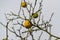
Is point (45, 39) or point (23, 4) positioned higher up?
point (23, 4)

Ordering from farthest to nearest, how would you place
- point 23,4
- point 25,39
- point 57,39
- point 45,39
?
point 45,39 → point 25,39 → point 23,4 → point 57,39

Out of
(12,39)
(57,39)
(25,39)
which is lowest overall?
(12,39)

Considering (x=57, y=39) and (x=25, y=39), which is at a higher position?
(x=57, y=39)

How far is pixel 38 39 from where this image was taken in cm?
329

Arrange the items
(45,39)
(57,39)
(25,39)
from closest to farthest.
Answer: (57,39) → (25,39) → (45,39)

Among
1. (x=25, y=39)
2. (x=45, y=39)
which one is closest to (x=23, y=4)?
(x=25, y=39)

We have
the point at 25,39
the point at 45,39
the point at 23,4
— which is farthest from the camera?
the point at 45,39

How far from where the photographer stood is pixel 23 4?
→ 6.83 feet

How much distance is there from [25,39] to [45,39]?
2.29 feet

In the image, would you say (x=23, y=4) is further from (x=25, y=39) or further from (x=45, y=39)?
(x=45, y=39)

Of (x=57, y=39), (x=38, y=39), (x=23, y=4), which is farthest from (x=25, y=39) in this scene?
(x=57, y=39)

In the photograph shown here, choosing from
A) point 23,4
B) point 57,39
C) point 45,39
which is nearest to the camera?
point 57,39

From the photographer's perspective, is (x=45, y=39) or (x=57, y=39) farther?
(x=45, y=39)

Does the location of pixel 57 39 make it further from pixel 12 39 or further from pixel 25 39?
pixel 12 39
